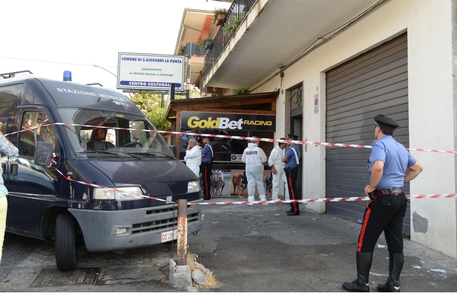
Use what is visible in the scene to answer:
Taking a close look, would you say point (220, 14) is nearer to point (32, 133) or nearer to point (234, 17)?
point (234, 17)

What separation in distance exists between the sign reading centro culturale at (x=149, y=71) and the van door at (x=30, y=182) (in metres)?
11.4

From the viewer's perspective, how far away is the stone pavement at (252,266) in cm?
389

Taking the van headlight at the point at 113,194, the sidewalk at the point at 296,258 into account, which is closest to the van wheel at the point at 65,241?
the van headlight at the point at 113,194

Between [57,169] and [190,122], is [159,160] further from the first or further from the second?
[190,122]

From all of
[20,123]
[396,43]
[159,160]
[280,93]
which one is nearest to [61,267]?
[159,160]

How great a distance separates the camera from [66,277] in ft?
13.5

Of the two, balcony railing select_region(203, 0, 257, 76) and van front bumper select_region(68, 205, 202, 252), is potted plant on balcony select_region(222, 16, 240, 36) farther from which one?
van front bumper select_region(68, 205, 202, 252)

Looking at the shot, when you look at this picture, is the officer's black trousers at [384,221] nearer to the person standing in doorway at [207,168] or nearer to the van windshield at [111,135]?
the van windshield at [111,135]

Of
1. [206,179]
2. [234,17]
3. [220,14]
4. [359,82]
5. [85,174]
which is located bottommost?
[206,179]

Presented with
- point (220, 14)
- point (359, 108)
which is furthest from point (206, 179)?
point (220, 14)

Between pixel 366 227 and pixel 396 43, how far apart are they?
4.07m

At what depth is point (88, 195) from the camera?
4.04 metres

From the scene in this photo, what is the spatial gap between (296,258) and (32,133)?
4.02m

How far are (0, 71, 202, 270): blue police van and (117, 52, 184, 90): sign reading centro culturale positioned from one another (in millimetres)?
10750
